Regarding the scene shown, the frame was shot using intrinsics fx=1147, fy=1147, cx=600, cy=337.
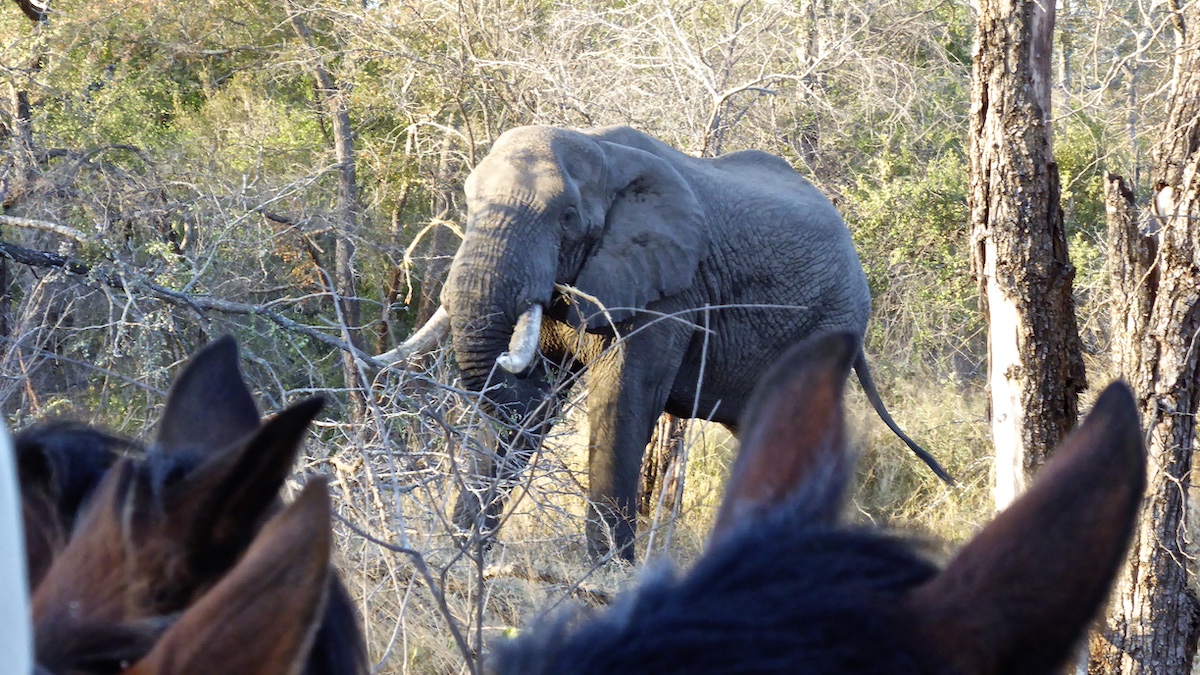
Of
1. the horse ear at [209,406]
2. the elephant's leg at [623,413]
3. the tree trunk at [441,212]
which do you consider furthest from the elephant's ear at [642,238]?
the horse ear at [209,406]

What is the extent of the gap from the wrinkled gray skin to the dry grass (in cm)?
34

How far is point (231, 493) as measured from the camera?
71 centimetres

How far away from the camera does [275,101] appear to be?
382 inches

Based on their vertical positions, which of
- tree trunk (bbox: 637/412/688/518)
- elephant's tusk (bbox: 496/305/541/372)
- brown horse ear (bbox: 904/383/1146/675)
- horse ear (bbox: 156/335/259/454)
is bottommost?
tree trunk (bbox: 637/412/688/518)

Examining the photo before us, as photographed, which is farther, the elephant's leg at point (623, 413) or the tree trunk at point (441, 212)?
the tree trunk at point (441, 212)

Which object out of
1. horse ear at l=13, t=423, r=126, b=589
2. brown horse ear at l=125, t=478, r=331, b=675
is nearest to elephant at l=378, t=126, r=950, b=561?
horse ear at l=13, t=423, r=126, b=589

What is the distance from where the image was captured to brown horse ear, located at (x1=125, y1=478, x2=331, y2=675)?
0.53 metres

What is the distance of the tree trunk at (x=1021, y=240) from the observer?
3084mm

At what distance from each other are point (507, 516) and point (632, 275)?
3787mm

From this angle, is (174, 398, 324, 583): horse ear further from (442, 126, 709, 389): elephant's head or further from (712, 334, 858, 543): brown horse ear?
(442, 126, 709, 389): elephant's head

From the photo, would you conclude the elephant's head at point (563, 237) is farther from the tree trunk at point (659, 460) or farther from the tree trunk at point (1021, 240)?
the tree trunk at point (1021, 240)

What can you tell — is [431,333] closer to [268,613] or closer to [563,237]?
[563,237]

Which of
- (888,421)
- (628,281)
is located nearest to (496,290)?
(628,281)

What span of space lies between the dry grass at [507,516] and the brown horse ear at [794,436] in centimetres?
5
